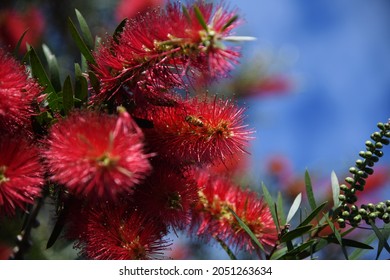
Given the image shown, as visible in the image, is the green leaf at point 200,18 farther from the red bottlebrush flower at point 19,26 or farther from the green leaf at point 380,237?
the red bottlebrush flower at point 19,26

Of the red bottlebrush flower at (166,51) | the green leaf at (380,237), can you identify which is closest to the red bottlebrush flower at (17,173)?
the red bottlebrush flower at (166,51)

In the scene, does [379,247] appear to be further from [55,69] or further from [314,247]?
[55,69]

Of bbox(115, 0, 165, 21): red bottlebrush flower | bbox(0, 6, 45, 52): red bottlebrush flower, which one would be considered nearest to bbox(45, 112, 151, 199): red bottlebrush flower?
bbox(115, 0, 165, 21): red bottlebrush flower

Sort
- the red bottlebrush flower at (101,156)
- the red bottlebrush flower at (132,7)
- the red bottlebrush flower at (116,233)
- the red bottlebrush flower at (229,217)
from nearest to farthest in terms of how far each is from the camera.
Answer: the red bottlebrush flower at (101,156) < the red bottlebrush flower at (116,233) < the red bottlebrush flower at (229,217) < the red bottlebrush flower at (132,7)

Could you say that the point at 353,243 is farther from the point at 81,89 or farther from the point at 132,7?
the point at 132,7

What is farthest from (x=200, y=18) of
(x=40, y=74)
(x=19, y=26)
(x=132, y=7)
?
(x=19, y=26)
